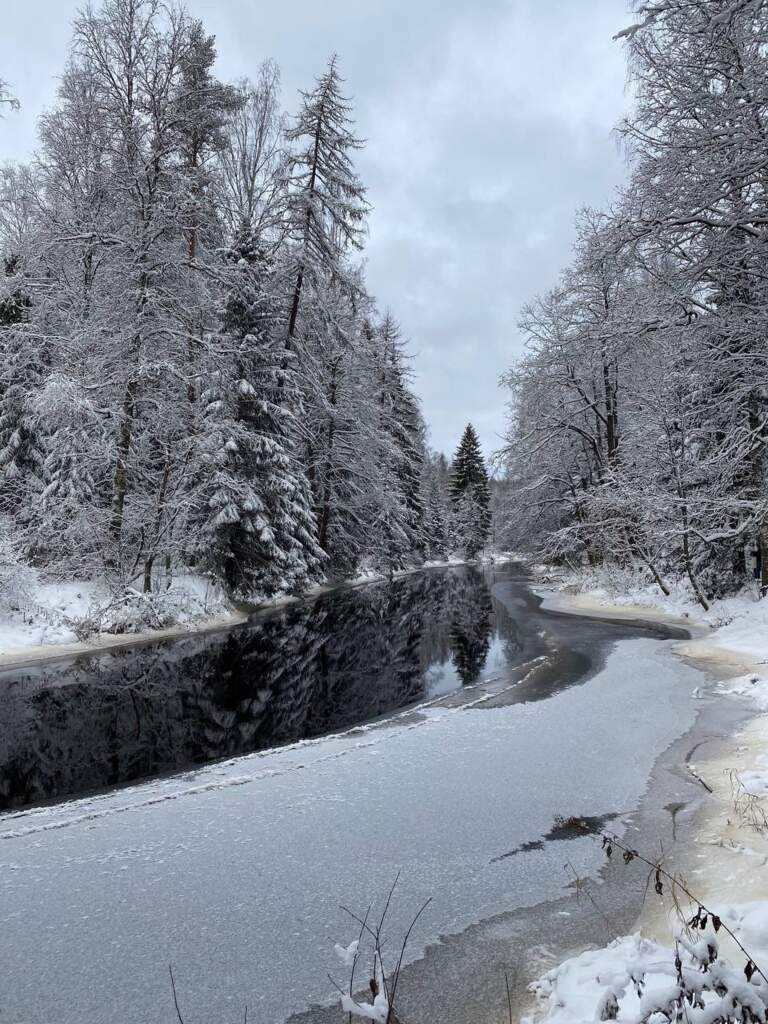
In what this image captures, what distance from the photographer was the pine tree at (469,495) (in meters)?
57.4

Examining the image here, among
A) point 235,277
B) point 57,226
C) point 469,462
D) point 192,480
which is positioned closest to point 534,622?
point 192,480

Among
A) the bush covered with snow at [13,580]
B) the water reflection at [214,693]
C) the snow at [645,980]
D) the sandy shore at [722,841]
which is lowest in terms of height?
→ the water reflection at [214,693]

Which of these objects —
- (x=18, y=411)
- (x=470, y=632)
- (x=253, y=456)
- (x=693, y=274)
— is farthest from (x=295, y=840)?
(x=18, y=411)

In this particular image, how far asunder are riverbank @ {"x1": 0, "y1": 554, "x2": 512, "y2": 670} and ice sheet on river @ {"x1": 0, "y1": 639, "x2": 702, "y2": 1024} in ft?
24.6

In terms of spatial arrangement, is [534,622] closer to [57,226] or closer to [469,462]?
[57,226]

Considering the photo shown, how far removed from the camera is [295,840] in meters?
4.53

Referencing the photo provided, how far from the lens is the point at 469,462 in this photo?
58.8 m

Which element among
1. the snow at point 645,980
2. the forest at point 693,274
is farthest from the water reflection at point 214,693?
the forest at point 693,274

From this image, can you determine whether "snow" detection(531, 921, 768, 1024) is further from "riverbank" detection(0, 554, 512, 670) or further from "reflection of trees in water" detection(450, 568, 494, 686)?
"riverbank" detection(0, 554, 512, 670)

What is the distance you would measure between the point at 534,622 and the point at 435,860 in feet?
45.1

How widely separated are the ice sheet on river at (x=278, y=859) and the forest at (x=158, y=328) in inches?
355

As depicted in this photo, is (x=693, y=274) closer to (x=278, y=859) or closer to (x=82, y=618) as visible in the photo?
(x=278, y=859)

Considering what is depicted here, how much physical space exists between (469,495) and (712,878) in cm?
5369

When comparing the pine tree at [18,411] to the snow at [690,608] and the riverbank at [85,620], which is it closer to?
the riverbank at [85,620]
